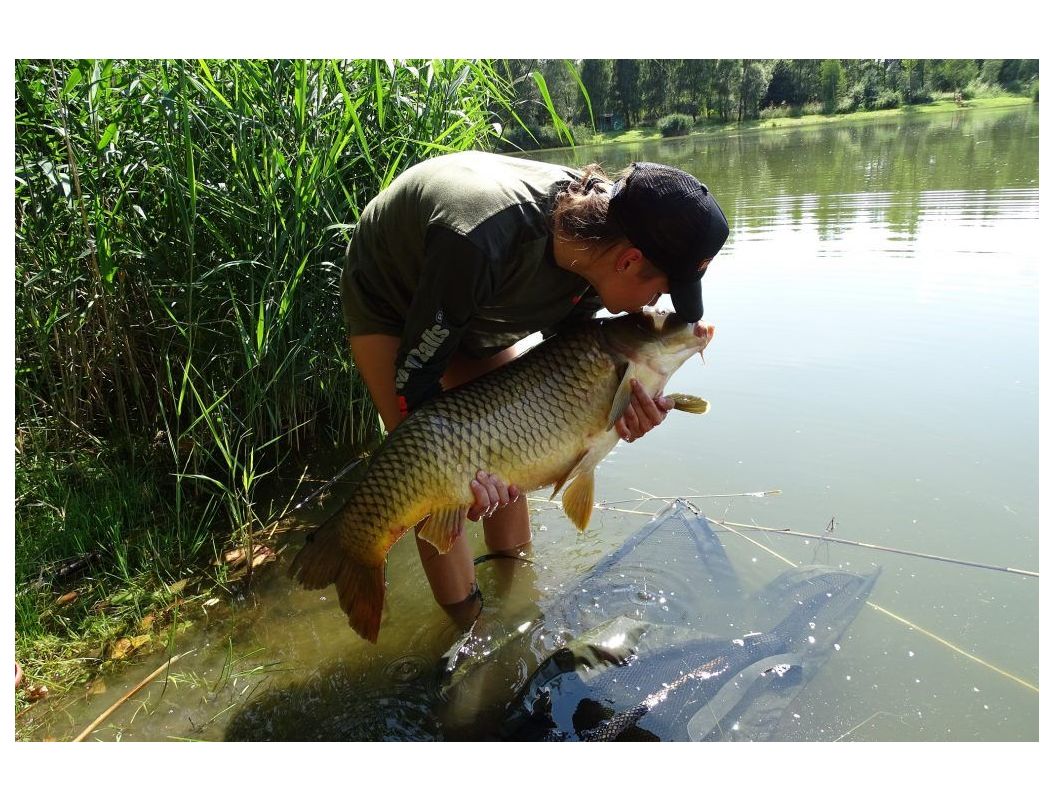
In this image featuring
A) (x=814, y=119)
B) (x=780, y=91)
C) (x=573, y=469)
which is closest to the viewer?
(x=573, y=469)

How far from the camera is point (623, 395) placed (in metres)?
1.79

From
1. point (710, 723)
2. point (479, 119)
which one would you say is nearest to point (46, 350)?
point (479, 119)

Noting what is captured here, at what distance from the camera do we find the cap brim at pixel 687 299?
1706 mm

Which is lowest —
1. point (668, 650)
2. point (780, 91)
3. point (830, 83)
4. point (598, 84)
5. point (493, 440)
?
point (668, 650)

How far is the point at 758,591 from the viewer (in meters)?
2.24

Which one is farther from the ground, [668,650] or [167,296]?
[167,296]

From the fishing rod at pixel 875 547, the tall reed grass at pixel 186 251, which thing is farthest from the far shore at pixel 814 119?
the fishing rod at pixel 875 547

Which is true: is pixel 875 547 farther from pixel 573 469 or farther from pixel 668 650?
pixel 573 469

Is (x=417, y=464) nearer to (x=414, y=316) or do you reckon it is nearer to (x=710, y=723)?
(x=414, y=316)

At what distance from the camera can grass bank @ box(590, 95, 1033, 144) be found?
22.6m

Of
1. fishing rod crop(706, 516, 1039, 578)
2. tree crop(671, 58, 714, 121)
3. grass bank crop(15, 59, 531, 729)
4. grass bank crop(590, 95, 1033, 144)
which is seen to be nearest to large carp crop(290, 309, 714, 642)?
grass bank crop(15, 59, 531, 729)

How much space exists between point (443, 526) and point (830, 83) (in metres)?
30.6

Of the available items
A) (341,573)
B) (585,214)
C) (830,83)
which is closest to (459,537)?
(341,573)

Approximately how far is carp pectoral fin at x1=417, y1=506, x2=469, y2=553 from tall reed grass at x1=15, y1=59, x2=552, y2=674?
34.0 inches
